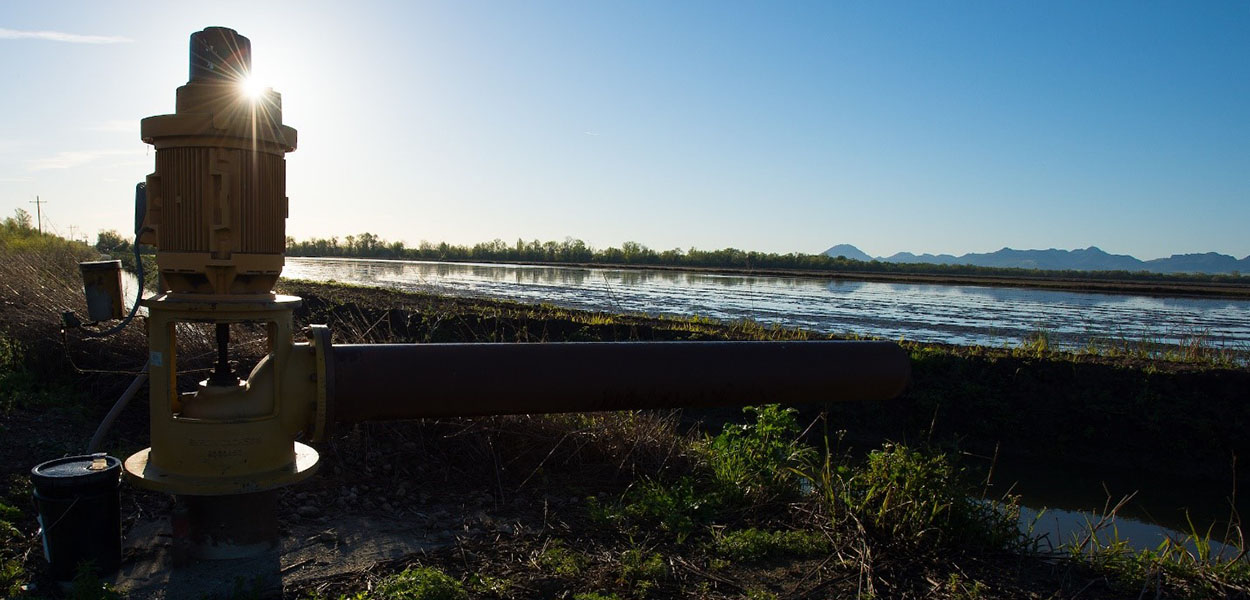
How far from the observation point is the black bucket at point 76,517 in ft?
9.97

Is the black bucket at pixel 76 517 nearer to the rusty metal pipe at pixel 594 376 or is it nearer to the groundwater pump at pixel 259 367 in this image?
the groundwater pump at pixel 259 367

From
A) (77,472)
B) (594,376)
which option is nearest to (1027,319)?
(594,376)

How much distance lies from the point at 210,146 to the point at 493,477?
8.19 feet

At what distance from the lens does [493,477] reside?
469 cm

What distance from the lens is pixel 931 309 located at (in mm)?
22281

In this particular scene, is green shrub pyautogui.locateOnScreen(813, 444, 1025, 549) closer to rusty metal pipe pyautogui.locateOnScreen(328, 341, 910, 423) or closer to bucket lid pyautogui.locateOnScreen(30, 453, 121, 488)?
rusty metal pipe pyautogui.locateOnScreen(328, 341, 910, 423)

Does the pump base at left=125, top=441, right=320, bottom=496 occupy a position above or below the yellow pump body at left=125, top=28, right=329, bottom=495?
below

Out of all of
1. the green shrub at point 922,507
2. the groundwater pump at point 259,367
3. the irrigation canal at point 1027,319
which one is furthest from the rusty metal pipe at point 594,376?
the irrigation canal at point 1027,319

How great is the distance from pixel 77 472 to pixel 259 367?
2.59 ft

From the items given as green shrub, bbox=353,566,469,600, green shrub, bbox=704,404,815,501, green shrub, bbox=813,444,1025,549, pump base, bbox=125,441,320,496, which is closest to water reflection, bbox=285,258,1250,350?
green shrub, bbox=704,404,815,501

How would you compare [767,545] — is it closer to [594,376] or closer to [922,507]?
[922,507]

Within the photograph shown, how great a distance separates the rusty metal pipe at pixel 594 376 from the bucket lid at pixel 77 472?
3.16 feet

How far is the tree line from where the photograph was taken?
182ft

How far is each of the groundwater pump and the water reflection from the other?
8837 mm
